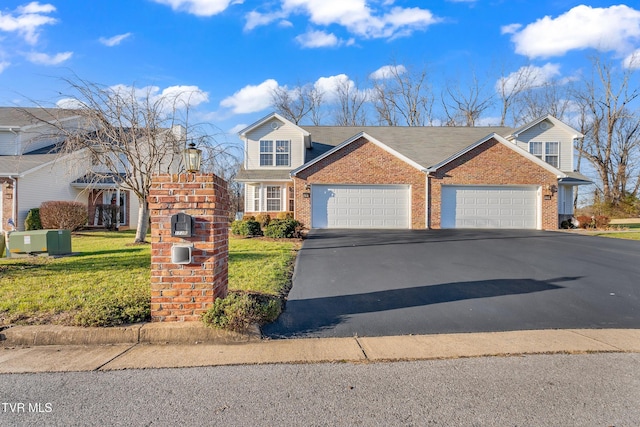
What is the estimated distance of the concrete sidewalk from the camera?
403 cm

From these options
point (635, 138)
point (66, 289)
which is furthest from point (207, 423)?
point (635, 138)

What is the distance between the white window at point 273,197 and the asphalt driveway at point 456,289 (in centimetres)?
909

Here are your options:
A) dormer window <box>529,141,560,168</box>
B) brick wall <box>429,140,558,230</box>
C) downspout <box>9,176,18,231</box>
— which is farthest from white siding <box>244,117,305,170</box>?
dormer window <box>529,141,560,168</box>

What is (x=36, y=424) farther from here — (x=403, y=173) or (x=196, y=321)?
(x=403, y=173)

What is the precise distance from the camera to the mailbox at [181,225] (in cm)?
480

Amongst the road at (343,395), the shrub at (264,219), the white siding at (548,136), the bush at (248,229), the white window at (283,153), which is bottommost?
the road at (343,395)

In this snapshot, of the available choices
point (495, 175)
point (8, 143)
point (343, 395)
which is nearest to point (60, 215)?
point (8, 143)

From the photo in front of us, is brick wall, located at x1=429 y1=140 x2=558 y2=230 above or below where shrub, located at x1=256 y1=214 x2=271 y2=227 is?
above

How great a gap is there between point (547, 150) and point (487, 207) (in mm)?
6010

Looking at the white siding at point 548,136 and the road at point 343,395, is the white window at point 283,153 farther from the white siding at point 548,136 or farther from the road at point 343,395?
the road at point 343,395

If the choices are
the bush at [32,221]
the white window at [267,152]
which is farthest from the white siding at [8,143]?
the white window at [267,152]

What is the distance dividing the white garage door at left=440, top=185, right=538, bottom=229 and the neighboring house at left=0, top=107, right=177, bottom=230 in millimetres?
15412

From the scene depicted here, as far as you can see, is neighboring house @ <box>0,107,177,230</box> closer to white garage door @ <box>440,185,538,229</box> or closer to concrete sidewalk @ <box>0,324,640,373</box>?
concrete sidewalk @ <box>0,324,640,373</box>

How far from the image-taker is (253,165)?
21.2 metres
